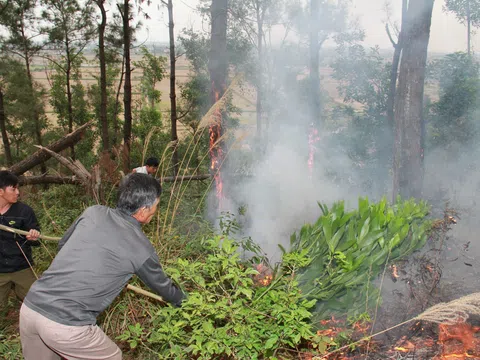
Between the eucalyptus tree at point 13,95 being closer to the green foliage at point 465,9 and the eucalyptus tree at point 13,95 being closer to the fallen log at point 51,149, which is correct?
the fallen log at point 51,149

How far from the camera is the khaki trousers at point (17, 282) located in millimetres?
3543

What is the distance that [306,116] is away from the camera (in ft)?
52.9

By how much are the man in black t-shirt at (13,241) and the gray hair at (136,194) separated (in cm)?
171

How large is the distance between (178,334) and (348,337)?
51.8 inches

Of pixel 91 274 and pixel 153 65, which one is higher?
pixel 153 65

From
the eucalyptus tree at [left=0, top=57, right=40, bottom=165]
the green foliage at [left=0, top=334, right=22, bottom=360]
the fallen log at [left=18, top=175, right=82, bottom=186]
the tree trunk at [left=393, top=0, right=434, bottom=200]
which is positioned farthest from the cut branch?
the eucalyptus tree at [left=0, top=57, right=40, bottom=165]

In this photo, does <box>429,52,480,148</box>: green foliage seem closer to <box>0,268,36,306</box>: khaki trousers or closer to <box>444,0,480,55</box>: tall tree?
<box>444,0,480,55</box>: tall tree

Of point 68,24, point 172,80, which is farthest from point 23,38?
point 172,80

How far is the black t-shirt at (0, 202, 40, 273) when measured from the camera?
11.5ft

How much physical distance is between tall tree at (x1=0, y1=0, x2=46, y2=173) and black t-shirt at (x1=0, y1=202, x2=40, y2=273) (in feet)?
59.4

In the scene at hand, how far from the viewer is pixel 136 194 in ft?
6.95

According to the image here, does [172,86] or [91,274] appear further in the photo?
[172,86]

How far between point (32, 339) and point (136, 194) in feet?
3.22

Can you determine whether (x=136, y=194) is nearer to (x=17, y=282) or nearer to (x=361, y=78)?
(x=17, y=282)
